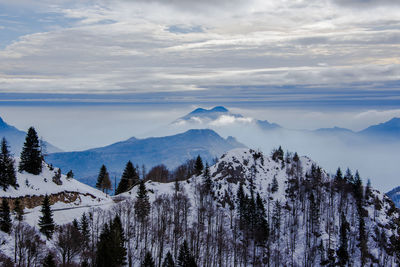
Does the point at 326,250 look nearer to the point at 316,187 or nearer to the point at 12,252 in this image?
the point at 316,187

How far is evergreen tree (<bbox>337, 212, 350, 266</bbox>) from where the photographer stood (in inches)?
5032

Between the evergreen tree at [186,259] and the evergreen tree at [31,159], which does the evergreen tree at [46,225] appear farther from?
the evergreen tree at [31,159]

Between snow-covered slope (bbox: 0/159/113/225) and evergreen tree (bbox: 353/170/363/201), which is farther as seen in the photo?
evergreen tree (bbox: 353/170/363/201)

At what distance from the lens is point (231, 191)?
14938cm

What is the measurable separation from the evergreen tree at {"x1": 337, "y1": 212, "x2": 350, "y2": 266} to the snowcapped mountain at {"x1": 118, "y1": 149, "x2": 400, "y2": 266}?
45cm

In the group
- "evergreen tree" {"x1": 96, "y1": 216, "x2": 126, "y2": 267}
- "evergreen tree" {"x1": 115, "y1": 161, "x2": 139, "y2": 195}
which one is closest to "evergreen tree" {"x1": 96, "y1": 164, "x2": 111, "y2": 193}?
"evergreen tree" {"x1": 115, "y1": 161, "x2": 139, "y2": 195}

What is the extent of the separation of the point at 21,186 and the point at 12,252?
123 ft

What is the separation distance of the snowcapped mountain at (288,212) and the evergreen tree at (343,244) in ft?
1.49

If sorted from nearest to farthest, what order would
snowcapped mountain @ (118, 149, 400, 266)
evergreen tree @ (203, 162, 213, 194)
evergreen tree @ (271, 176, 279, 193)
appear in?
snowcapped mountain @ (118, 149, 400, 266) → evergreen tree @ (203, 162, 213, 194) → evergreen tree @ (271, 176, 279, 193)

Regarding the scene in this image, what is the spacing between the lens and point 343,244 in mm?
131000

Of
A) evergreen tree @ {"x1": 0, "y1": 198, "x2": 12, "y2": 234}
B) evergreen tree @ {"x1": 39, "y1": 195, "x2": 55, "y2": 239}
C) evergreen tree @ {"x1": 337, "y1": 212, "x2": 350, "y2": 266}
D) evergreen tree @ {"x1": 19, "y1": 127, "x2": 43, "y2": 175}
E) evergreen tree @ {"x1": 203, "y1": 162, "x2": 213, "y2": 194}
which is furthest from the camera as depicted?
evergreen tree @ {"x1": 203, "y1": 162, "x2": 213, "y2": 194}

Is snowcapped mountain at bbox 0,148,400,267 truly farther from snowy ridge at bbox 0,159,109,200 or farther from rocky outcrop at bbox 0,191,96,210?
rocky outcrop at bbox 0,191,96,210

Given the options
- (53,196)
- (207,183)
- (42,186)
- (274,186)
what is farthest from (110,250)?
(274,186)

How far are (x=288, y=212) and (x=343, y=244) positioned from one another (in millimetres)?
27893
